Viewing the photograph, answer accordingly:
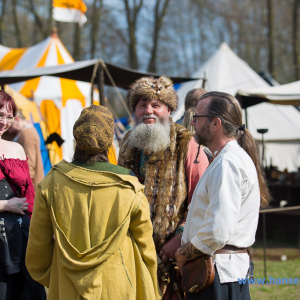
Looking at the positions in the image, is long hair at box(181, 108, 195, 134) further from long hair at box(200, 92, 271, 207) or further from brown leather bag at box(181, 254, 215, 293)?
brown leather bag at box(181, 254, 215, 293)

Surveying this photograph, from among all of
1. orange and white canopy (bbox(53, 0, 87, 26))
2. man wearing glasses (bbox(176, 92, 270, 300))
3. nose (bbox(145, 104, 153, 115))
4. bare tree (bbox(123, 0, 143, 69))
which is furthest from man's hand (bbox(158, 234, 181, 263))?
bare tree (bbox(123, 0, 143, 69))

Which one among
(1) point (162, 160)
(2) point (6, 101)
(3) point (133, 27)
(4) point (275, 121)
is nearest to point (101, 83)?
(2) point (6, 101)

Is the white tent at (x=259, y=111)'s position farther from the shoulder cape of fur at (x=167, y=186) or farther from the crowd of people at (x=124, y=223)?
the crowd of people at (x=124, y=223)

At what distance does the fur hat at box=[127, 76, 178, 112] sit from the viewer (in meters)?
2.66

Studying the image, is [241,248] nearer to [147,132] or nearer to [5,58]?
[147,132]

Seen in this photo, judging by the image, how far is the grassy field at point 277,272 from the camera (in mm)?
4023

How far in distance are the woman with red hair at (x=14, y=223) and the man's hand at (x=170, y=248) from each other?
0.82 meters

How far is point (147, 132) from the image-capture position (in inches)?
99.7

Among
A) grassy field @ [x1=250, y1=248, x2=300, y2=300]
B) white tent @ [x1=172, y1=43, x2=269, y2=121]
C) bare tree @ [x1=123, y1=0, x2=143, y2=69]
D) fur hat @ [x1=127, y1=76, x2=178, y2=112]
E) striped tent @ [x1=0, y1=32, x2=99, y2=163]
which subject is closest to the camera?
fur hat @ [x1=127, y1=76, x2=178, y2=112]

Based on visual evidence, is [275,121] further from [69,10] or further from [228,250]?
[228,250]

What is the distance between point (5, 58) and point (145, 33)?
33.6 feet

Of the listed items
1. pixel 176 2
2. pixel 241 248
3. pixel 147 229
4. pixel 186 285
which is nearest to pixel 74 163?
pixel 147 229

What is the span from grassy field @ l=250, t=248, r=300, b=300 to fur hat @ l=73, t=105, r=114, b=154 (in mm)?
3043

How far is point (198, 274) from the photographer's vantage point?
1.81 meters
